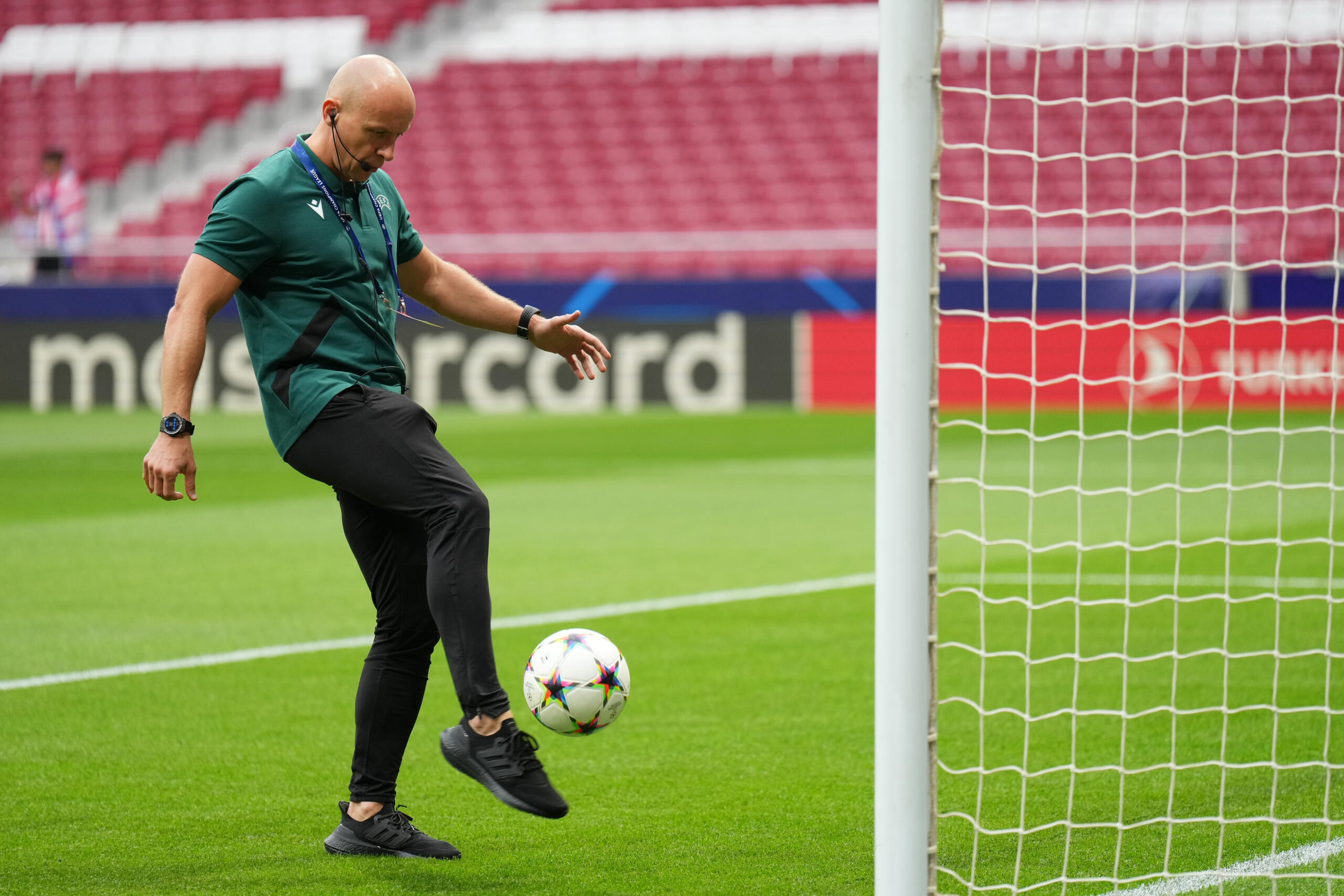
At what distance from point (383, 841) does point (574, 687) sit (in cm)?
58

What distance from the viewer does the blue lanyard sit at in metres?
3.89

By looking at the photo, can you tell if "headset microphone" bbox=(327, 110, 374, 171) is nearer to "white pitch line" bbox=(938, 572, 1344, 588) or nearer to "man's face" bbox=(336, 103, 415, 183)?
"man's face" bbox=(336, 103, 415, 183)

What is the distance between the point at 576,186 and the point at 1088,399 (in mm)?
9401

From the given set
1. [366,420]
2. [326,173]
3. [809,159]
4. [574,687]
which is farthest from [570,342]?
[809,159]

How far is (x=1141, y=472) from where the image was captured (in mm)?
12695

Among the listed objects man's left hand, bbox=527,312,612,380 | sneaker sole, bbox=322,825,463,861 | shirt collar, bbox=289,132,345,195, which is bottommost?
sneaker sole, bbox=322,825,463,861

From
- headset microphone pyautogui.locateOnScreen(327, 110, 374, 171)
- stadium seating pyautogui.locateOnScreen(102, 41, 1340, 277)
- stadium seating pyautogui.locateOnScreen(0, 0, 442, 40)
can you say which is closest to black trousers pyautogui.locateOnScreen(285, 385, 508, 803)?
headset microphone pyautogui.locateOnScreen(327, 110, 374, 171)

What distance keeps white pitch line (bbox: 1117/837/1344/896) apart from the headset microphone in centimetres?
229

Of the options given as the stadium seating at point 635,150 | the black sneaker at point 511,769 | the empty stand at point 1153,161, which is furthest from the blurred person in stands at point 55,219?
the black sneaker at point 511,769

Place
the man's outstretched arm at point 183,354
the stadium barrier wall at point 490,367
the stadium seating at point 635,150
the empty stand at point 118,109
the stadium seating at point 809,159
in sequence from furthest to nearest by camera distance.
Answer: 1. the empty stand at point 118,109
2. the stadium seating at point 635,150
3. the stadium seating at point 809,159
4. the stadium barrier wall at point 490,367
5. the man's outstretched arm at point 183,354

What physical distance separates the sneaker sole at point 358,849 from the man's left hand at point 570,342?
1191 millimetres

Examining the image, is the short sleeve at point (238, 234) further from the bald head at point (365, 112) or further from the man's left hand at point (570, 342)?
the man's left hand at point (570, 342)

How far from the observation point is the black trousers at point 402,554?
3.77m

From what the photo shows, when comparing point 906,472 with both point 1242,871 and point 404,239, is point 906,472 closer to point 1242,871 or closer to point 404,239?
point 1242,871
